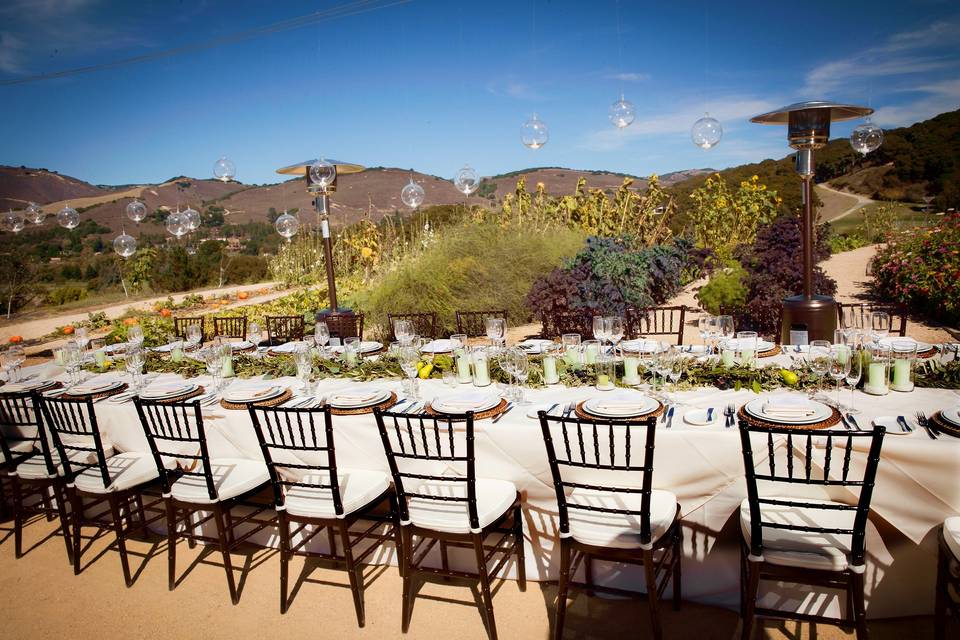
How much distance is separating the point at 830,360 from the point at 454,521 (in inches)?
62.6

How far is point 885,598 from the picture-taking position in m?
2.13

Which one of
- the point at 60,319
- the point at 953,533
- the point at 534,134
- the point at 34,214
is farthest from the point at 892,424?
the point at 60,319

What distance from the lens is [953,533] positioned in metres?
1.81

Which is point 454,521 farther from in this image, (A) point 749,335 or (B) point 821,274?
(B) point 821,274

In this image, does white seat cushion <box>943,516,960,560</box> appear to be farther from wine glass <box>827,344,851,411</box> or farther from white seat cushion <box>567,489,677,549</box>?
white seat cushion <box>567,489,677,549</box>

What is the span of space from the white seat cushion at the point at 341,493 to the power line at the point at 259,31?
30.6ft

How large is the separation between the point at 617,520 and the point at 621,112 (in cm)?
511

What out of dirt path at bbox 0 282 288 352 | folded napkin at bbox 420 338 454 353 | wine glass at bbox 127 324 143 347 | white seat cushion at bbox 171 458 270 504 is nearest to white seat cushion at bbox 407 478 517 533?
white seat cushion at bbox 171 458 270 504

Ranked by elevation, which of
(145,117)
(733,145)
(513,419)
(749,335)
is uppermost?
(145,117)

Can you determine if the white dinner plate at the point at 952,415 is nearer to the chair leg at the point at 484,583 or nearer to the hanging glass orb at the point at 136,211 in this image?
the chair leg at the point at 484,583

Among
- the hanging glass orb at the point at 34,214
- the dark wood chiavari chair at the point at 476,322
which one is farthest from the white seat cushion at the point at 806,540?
the hanging glass orb at the point at 34,214

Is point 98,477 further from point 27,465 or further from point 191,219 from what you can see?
point 191,219

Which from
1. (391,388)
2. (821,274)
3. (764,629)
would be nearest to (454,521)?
(391,388)

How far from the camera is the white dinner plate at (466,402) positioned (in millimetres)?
2518
